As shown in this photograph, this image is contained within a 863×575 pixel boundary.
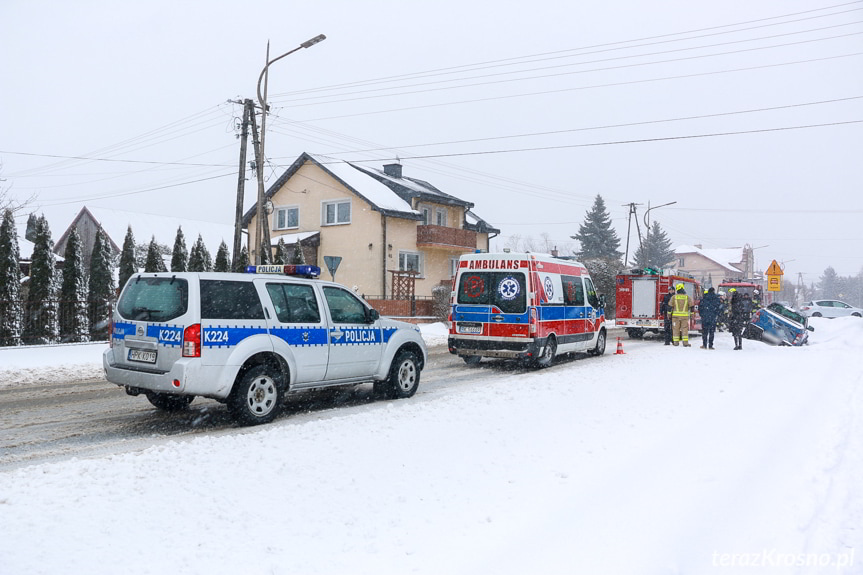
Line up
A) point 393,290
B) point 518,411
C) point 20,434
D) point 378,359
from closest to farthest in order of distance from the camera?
point 20,434 → point 518,411 → point 378,359 → point 393,290

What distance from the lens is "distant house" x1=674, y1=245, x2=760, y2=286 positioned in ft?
330

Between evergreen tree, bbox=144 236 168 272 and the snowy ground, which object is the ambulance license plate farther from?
evergreen tree, bbox=144 236 168 272

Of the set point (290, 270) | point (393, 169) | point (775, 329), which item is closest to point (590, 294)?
point (290, 270)

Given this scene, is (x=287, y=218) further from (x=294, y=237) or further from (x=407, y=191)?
(x=407, y=191)

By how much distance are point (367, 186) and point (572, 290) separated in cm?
2156

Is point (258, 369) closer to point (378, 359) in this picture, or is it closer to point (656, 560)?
point (378, 359)

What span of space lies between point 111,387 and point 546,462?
26.8 feet

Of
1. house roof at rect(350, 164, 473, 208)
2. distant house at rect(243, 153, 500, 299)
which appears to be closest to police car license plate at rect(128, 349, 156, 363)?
distant house at rect(243, 153, 500, 299)

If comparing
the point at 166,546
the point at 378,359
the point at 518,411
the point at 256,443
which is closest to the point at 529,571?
the point at 166,546

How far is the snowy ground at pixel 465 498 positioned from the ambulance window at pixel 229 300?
134 cm

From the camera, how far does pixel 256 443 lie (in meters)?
6.20

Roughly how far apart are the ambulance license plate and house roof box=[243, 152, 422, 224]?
63.6 ft

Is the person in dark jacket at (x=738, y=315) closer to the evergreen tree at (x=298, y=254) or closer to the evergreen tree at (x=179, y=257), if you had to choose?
the evergreen tree at (x=298, y=254)

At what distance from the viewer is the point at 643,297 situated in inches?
923
